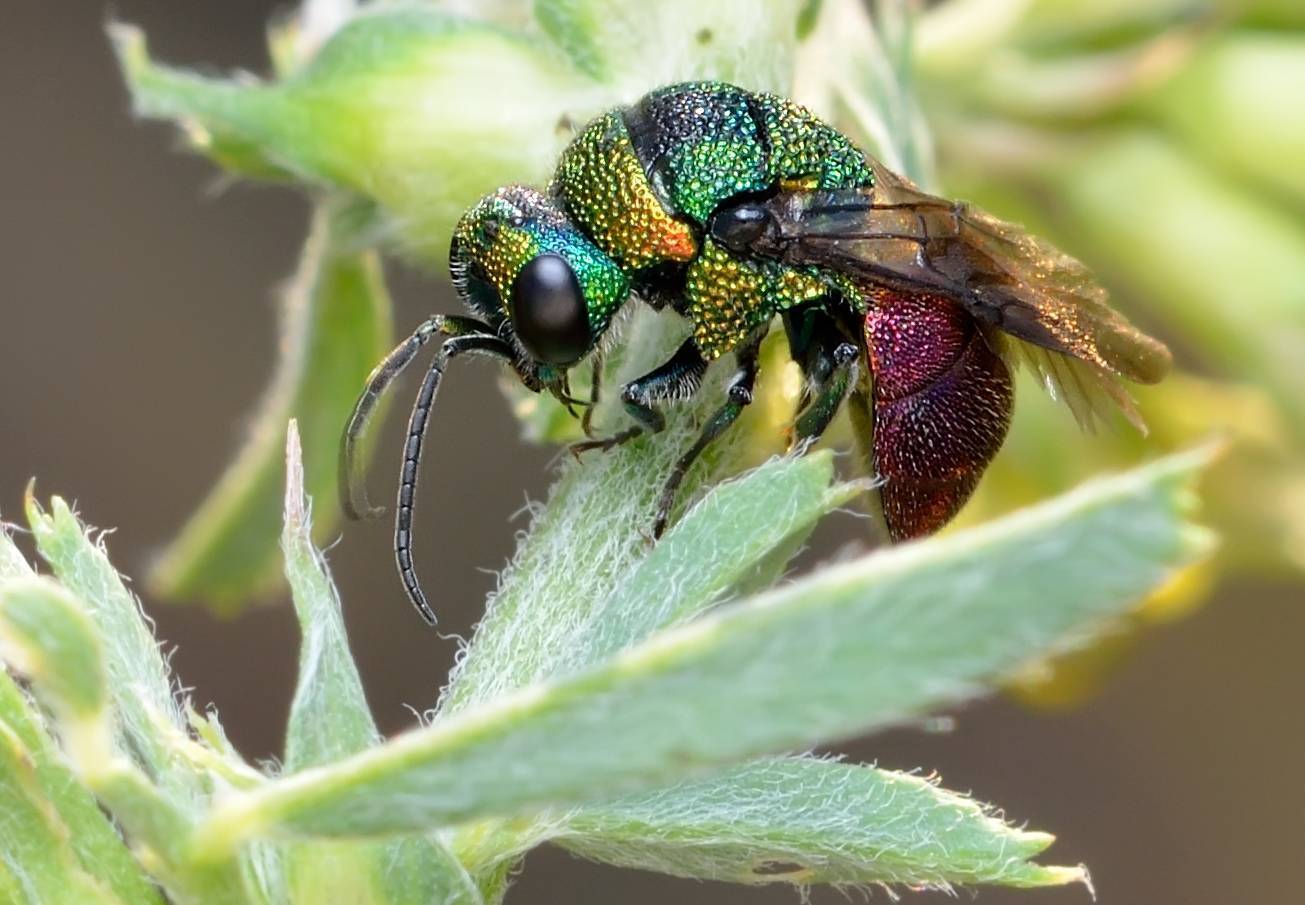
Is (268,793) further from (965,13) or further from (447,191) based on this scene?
(965,13)

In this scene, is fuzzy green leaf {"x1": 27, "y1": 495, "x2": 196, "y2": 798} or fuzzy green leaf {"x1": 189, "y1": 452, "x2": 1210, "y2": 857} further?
fuzzy green leaf {"x1": 27, "y1": 495, "x2": 196, "y2": 798}

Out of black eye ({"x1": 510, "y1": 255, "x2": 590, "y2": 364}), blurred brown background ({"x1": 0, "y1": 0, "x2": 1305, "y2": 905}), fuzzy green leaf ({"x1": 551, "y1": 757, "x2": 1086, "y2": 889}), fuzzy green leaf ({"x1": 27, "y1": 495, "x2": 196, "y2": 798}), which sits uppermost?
fuzzy green leaf ({"x1": 27, "y1": 495, "x2": 196, "y2": 798})

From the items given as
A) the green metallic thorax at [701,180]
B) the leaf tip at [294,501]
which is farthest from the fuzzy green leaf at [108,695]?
the green metallic thorax at [701,180]

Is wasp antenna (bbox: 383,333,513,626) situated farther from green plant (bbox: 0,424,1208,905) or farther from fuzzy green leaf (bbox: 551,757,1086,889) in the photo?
fuzzy green leaf (bbox: 551,757,1086,889)

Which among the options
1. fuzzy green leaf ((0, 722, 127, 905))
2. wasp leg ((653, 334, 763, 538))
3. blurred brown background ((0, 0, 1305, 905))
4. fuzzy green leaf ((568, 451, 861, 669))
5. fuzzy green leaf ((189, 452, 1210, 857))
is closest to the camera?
fuzzy green leaf ((189, 452, 1210, 857))

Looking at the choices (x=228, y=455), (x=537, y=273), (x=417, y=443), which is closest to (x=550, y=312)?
(x=537, y=273)

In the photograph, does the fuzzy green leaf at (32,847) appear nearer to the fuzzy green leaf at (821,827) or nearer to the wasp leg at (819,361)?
the fuzzy green leaf at (821,827)

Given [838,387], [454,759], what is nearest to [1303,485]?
[838,387]

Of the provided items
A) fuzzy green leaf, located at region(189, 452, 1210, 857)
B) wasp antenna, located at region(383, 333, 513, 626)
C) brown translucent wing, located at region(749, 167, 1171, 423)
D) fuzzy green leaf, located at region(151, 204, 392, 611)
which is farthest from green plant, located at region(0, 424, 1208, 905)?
fuzzy green leaf, located at region(151, 204, 392, 611)

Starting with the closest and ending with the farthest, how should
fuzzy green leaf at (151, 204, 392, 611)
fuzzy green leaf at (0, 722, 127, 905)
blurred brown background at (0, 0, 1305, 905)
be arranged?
fuzzy green leaf at (0, 722, 127, 905) < fuzzy green leaf at (151, 204, 392, 611) < blurred brown background at (0, 0, 1305, 905)

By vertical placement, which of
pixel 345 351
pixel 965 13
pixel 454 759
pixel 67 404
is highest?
pixel 454 759
